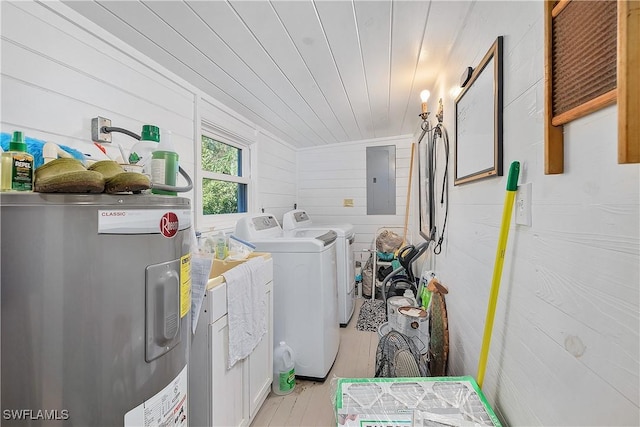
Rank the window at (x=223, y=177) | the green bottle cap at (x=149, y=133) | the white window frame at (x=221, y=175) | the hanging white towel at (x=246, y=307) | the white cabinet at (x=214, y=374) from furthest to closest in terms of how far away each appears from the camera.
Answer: the window at (x=223, y=177) < the white window frame at (x=221, y=175) < the hanging white towel at (x=246, y=307) < the white cabinet at (x=214, y=374) < the green bottle cap at (x=149, y=133)

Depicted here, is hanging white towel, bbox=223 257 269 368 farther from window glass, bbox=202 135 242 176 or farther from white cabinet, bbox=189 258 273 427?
window glass, bbox=202 135 242 176

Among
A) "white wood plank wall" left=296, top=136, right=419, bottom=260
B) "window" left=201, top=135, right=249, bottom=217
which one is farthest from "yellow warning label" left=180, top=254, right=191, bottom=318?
"white wood plank wall" left=296, top=136, right=419, bottom=260

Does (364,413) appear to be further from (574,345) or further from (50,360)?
(50,360)

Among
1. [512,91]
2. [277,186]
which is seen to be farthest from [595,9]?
[277,186]

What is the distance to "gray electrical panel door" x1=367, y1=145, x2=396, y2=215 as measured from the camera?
13.2 feet

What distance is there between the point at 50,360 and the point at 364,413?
92cm

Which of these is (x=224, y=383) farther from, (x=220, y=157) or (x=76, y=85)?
(x=220, y=157)

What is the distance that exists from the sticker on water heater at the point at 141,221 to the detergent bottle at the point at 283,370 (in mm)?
1541

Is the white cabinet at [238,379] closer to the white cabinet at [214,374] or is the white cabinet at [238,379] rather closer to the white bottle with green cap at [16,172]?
the white cabinet at [214,374]

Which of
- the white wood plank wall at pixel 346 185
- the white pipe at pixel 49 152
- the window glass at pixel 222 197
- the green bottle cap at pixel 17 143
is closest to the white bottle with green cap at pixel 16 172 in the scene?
the green bottle cap at pixel 17 143

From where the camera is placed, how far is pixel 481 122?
127 centimetres

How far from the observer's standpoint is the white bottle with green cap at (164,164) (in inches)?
38.3

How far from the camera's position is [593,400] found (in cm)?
60

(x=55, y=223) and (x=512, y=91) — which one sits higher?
(x=512, y=91)
